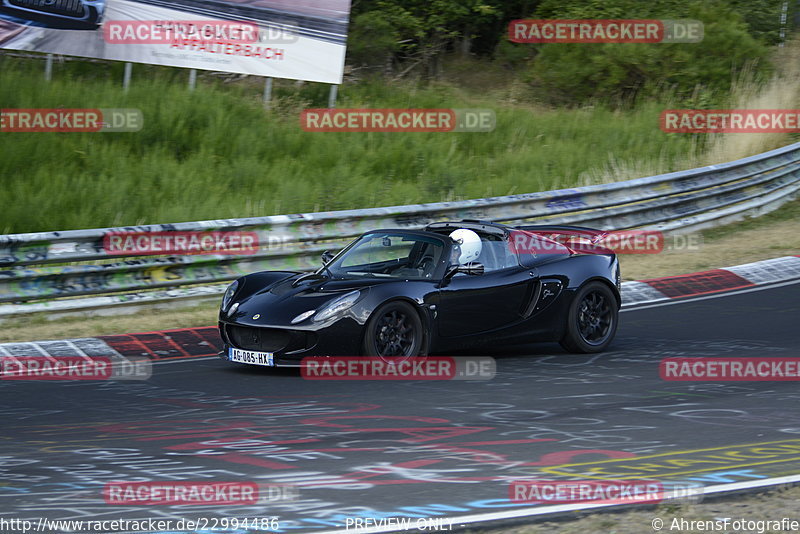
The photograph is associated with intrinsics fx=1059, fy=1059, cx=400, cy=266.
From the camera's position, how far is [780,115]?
19.8 metres

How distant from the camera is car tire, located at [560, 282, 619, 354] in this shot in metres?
9.43

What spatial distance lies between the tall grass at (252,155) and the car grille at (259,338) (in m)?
4.85

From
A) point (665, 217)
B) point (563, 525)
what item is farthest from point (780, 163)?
point (563, 525)

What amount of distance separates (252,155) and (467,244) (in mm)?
7994

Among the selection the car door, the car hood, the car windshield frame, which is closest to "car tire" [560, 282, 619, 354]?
the car door

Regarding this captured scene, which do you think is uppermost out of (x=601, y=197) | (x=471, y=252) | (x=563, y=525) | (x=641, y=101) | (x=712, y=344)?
(x=641, y=101)

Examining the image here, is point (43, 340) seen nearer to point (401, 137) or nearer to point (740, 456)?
point (740, 456)

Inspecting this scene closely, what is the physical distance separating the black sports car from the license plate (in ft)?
0.04

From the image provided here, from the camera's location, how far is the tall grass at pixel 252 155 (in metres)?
13.5

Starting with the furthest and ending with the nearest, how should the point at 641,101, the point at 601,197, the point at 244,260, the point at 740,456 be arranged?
1. the point at 641,101
2. the point at 601,197
3. the point at 244,260
4. the point at 740,456

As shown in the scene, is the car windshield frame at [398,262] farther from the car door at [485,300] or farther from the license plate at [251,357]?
the license plate at [251,357]

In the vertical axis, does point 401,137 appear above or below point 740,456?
above

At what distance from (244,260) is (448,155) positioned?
664 cm

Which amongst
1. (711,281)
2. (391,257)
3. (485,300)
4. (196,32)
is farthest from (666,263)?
(196,32)
